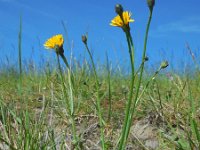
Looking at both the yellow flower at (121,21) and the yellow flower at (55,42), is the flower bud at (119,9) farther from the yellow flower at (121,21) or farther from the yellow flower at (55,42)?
the yellow flower at (55,42)

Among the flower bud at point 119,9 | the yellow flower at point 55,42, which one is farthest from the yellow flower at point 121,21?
the yellow flower at point 55,42

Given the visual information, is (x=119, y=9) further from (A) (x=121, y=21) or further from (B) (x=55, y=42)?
(B) (x=55, y=42)

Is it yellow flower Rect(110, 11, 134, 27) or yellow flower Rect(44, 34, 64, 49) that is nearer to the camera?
yellow flower Rect(110, 11, 134, 27)

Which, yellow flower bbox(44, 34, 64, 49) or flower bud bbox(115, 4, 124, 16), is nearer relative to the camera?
flower bud bbox(115, 4, 124, 16)

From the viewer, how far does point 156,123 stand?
2.29 meters

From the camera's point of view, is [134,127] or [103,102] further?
[103,102]

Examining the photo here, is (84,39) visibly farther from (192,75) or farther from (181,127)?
(192,75)

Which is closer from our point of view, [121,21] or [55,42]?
[121,21]

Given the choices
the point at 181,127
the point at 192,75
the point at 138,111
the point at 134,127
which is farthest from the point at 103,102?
the point at 192,75

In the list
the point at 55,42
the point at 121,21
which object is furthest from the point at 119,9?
the point at 55,42

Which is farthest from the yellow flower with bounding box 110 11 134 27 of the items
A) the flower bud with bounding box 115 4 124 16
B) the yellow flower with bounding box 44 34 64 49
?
the yellow flower with bounding box 44 34 64 49

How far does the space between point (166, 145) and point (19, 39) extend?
0.92 metres

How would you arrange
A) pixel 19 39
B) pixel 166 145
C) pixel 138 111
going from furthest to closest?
pixel 138 111, pixel 166 145, pixel 19 39

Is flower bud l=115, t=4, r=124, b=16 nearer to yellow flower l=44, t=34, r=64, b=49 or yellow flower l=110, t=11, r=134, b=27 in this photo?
yellow flower l=110, t=11, r=134, b=27
